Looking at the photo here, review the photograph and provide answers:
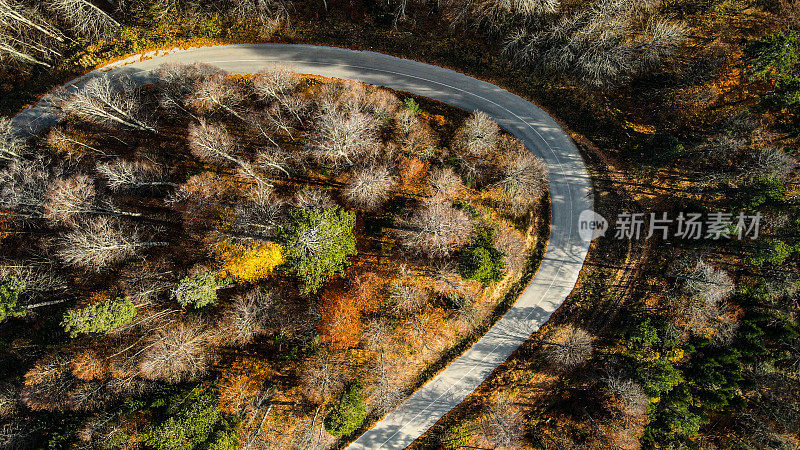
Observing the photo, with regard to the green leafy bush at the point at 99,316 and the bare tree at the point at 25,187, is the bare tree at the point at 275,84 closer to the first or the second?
the bare tree at the point at 25,187

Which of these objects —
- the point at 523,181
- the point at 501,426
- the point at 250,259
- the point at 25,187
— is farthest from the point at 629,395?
the point at 25,187

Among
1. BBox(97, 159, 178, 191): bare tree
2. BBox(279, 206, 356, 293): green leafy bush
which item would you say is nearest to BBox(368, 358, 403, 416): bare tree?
BBox(279, 206, 356, 293): green leafy bush


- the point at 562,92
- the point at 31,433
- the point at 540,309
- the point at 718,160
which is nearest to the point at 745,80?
the point at 718,160

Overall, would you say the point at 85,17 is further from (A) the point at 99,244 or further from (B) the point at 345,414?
(B) the point at 345,414

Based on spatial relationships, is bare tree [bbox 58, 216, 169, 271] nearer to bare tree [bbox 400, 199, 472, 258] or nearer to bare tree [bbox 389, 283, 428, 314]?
bare tree [bbox 389, 283, 428, 314]

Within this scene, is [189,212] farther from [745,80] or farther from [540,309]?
[745,80]

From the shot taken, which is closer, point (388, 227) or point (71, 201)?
point (71, 201)
